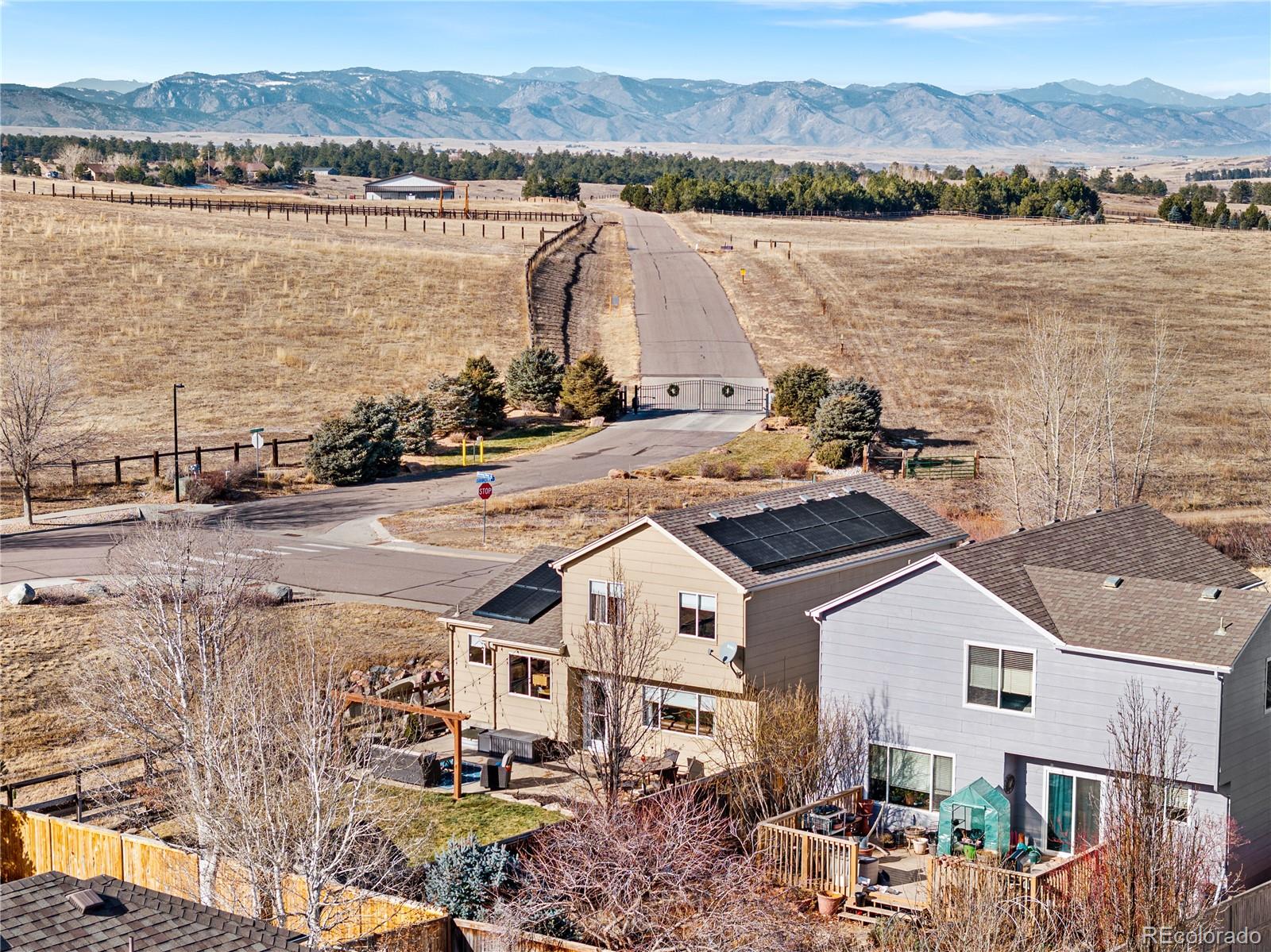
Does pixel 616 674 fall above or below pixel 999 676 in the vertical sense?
above

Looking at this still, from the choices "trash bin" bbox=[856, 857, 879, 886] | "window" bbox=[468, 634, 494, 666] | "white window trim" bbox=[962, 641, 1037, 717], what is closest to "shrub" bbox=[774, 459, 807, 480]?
"window" bbox=[468, 634, 494, 666]

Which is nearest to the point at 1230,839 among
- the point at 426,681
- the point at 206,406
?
the point at 426,681

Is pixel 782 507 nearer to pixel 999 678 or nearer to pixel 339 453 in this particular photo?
pixel 999 678

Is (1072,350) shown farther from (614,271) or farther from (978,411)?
(614,271)

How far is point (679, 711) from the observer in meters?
29.6

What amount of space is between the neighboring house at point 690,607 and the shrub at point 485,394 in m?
36.5

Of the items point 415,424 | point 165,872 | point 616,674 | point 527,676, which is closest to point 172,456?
point 415,424

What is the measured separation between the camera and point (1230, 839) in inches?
895

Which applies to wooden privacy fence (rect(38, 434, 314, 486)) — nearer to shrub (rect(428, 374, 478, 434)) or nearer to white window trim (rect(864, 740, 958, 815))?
shrub (rect(428, 374, 478, 434))

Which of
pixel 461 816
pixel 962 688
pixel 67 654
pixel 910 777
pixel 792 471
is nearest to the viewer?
pixel 962 688

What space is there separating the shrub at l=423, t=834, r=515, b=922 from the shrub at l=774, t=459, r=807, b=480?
37186mm

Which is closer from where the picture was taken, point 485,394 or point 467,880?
point 467,880

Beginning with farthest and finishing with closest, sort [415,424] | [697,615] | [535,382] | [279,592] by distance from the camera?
[535,382], [415,424], [279,592], [697,615]

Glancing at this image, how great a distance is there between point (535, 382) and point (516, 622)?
42.7 meters
